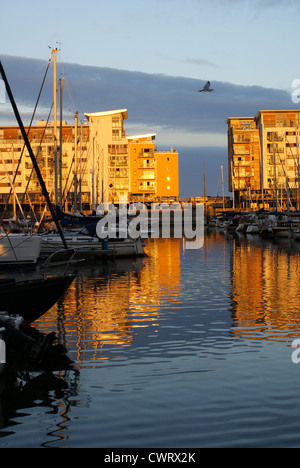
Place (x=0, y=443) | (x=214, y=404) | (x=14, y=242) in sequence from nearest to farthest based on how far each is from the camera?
(x=0, y=443) < (x=214, y=404) < (x=14, y=242)

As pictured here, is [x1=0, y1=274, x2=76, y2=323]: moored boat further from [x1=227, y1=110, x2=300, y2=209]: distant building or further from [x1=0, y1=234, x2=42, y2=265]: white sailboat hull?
[x1=227, y1=110, x2=300, y2=209]: distant building

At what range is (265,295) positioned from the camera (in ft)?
76.1

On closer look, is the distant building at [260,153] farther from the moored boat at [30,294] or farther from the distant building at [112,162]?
the moored boat at [30,294]

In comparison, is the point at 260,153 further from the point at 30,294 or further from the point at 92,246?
the point at 30,294

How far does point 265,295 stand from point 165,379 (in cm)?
1236

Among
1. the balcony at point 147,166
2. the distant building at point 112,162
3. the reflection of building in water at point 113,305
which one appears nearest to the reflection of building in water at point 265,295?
the reflection of building in water at point 113,305

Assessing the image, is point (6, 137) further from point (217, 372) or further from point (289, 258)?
point (217, 372)

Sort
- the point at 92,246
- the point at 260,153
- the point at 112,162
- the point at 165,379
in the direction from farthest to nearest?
1. the point at 260,153
2. the point at 112,162
3. the point at 92,246
4. the point at 165,379

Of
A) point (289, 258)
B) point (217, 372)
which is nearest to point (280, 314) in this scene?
point (217, 372)

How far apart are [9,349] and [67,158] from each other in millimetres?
112968

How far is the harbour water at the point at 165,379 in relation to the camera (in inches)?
351

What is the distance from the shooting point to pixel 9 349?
40.7 ft

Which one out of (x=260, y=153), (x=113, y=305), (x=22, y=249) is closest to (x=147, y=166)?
(x=260, y=153)

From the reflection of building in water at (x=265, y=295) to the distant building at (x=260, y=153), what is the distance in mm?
87819
